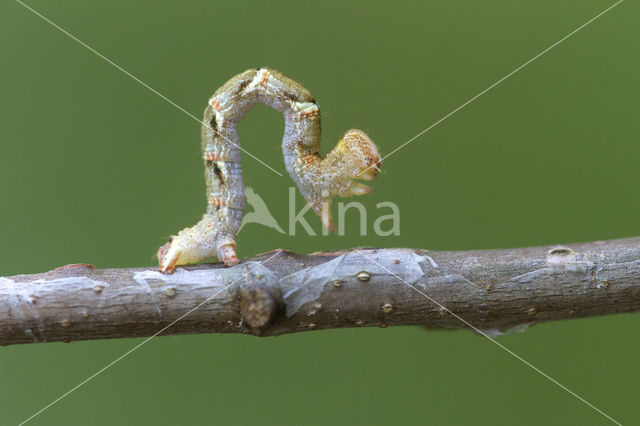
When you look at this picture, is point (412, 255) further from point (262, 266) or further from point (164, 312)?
point (164, 312)

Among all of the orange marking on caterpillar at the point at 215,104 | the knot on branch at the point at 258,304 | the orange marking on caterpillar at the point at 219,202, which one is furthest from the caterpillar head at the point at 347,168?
the knot on branch at the point at 258,304

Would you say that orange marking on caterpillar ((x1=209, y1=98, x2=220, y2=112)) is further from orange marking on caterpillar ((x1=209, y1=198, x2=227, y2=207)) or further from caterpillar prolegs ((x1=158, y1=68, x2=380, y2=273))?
orange marking on caterpillar ((x1=209, y1=198, x2=227, y2=207))

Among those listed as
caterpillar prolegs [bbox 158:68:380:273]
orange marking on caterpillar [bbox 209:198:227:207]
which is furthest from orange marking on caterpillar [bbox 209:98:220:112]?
orange marking on caterpillar [bbox 209:198:227:207]

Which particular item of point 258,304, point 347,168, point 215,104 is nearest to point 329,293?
point 258,304

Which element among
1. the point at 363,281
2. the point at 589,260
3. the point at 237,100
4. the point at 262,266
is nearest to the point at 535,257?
the point at 589,260

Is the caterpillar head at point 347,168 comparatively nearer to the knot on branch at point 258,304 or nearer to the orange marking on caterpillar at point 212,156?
the orange marking on caterpillar at point 212,156
